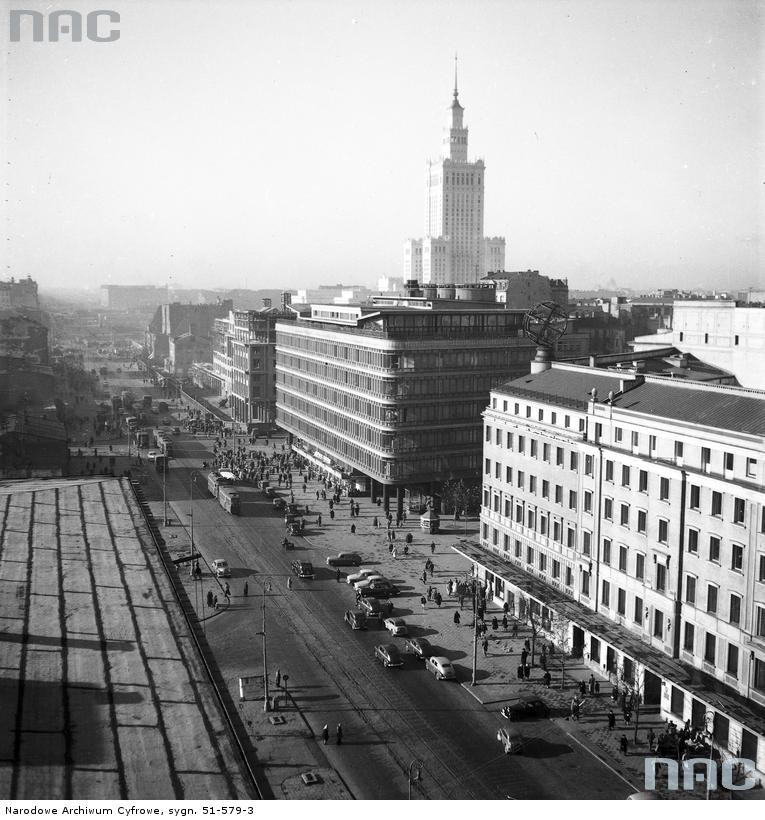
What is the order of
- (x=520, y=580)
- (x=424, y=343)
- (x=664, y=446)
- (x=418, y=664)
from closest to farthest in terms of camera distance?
(x=664, y=446)
(x=418, y=664)
(x=520, y=580)
(x=424, y=343)

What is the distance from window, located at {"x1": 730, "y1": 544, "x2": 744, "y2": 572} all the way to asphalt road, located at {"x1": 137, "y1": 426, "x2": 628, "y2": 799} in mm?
9652

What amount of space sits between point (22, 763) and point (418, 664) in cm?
2443

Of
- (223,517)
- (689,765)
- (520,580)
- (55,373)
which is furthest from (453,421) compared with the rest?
(55,373)

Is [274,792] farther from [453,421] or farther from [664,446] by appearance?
[453,421]

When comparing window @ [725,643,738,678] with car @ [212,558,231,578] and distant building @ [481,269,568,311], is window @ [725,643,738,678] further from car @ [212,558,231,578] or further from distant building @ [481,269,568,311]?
distant building @ [481,269,568,311]

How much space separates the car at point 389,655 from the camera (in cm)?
4591

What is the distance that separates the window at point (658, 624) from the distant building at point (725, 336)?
2484cm

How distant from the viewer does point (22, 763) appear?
25266 mm

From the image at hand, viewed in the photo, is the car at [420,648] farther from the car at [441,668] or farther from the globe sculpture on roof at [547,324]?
the globe sculpture on roof at [547,324]

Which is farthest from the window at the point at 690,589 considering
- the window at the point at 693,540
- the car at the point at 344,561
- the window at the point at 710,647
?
the car at the point at 344,561

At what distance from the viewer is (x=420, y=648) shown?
47.2m

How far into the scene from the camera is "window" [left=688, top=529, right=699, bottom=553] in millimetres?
40031

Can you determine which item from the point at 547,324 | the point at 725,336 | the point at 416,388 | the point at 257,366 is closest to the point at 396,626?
the point at 547,324

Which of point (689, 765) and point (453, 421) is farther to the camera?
point (453, 421)
